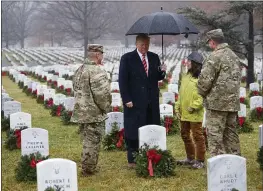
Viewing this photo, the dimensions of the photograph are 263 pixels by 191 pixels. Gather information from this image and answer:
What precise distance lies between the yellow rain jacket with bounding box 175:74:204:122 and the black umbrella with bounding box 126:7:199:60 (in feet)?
2.18

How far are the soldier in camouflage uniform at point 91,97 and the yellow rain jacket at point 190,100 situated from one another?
1116mm

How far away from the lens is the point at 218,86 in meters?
5.93

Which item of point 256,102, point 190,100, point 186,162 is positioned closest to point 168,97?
point 256,102

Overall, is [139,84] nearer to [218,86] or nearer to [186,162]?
[218,86]

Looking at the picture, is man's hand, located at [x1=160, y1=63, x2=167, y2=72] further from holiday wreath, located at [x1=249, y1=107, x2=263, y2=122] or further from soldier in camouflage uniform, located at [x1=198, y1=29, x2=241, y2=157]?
holiday wreath, located at [x1=249, y1=107, x2=263, y2=122]

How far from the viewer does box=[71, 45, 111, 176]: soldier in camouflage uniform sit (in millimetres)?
6316

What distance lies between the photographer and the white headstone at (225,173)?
488cm

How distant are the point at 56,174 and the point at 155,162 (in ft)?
5.96

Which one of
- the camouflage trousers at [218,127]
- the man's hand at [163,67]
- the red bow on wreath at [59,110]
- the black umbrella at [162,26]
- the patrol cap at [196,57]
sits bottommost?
the red bow on wreath at [59,110]

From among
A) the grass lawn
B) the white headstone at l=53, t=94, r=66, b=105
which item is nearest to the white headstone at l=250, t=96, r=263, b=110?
the grass lawn

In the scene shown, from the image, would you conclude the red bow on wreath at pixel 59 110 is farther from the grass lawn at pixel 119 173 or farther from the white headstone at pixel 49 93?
the grass lawn at pixel 119 173

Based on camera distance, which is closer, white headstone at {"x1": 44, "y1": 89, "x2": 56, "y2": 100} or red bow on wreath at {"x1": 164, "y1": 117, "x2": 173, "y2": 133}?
red bow on wreath at {"x1": 164, "y1": 117, "x2": 173, "y2": 133}

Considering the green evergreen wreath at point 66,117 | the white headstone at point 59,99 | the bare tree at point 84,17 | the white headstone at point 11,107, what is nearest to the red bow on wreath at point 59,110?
the white headstone at point 59,99

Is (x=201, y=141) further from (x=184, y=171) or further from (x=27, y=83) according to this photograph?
(x=27, y=83)
